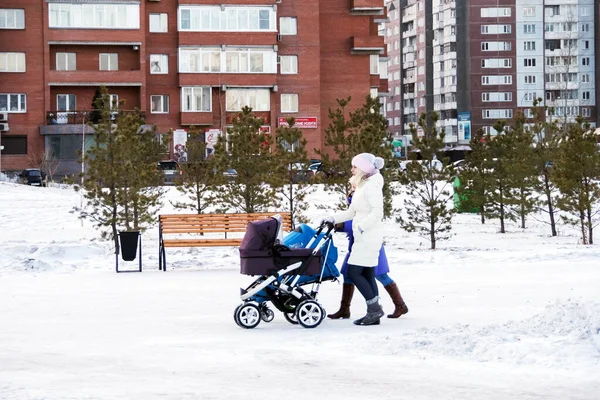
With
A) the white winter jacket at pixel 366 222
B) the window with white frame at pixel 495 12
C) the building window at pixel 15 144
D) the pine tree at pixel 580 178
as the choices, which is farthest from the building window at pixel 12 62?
the window with white frame at pixel 495 12

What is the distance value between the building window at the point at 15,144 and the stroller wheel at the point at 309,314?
61900mm

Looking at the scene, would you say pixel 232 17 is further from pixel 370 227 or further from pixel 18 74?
pixel 370 227

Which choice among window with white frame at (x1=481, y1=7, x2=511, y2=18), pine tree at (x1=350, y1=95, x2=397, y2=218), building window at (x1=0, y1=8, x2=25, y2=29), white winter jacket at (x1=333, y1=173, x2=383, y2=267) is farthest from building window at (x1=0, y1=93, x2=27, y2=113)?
window with white frame at (x1=481, y1=7, x2=511, y2=18)

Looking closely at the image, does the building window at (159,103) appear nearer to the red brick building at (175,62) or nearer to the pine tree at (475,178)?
the red brick building at (175,62)

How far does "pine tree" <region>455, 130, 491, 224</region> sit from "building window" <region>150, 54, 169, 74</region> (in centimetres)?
4223

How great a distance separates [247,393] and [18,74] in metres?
65.7

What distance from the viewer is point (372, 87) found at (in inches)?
3147

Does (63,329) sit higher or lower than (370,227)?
lower

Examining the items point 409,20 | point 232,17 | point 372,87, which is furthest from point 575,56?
point 232,17

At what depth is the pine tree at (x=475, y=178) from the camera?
32312 mm

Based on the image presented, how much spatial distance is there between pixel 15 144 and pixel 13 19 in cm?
706

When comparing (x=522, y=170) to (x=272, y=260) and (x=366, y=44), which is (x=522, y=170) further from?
(x=366, y=44)

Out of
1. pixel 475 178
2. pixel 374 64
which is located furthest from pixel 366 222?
pixel 374 64

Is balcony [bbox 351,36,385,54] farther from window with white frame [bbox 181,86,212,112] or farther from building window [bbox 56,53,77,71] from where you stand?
building window [bbox 56,53,77,71]
